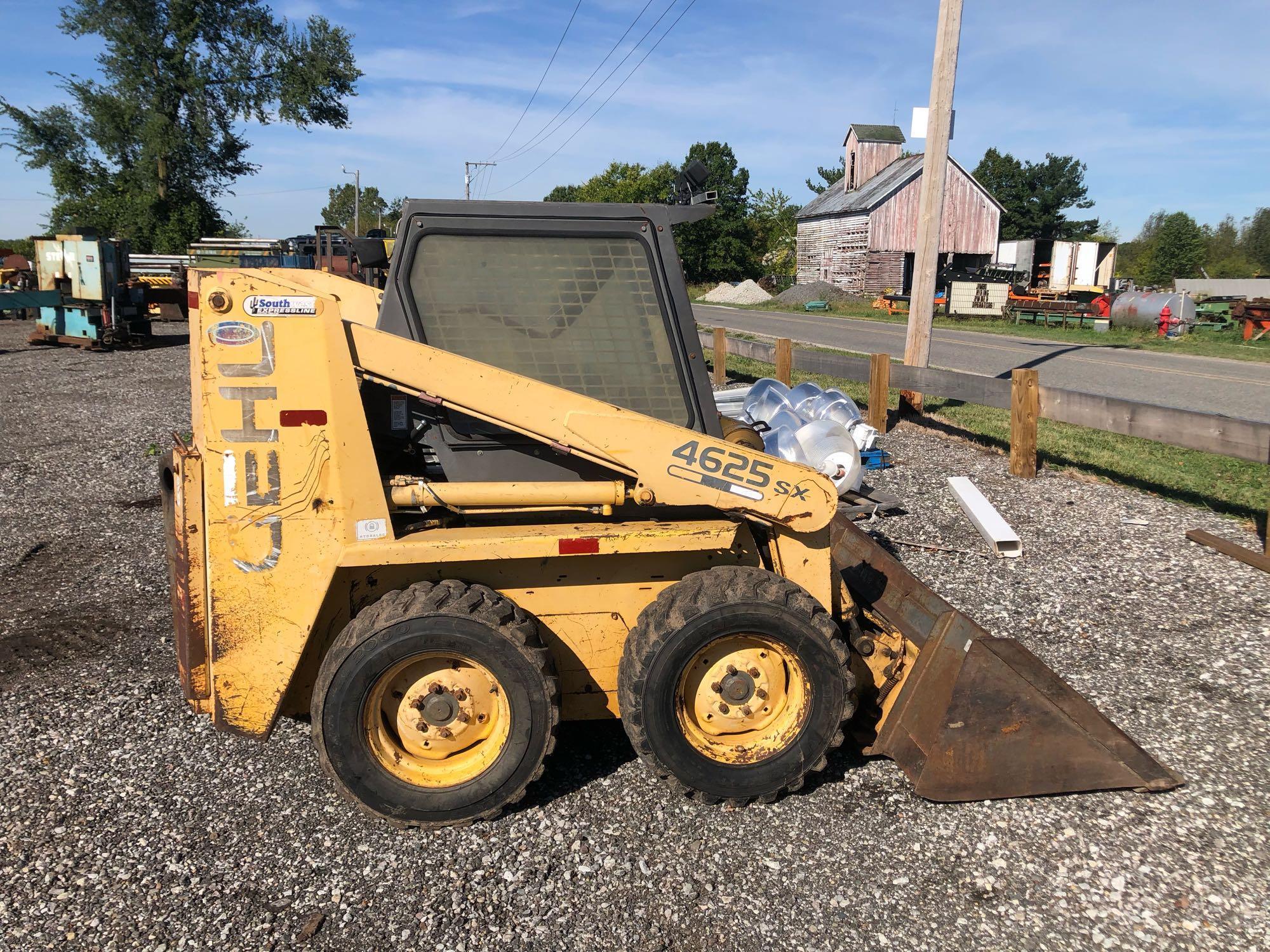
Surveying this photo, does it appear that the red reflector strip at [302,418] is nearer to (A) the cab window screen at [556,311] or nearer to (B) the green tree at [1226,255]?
(A) the cab window screen at [556,311]

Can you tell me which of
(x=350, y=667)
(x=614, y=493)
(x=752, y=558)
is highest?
(x=614, y=493)

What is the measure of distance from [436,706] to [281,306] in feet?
4.87

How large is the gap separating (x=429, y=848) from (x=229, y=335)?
1.90 meters

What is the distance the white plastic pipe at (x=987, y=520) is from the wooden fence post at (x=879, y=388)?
2.67 meters

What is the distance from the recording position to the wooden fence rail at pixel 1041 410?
256 inches

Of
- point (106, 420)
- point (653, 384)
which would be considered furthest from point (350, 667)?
point (106, 420)

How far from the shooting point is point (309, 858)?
125 inches

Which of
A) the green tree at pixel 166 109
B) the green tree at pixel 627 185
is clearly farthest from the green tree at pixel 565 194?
the green tree at pixel 166 109

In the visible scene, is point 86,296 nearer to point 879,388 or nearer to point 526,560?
point 879,388

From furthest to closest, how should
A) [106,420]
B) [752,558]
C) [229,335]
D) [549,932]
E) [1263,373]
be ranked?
[1263,373], [106,420], [752,558], [229,335], [549,932]

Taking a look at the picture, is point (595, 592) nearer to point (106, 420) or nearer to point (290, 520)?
point (290, 520)

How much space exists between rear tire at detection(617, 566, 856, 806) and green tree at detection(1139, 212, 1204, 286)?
217ft

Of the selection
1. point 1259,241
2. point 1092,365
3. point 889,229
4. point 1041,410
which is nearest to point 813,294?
point 889,229

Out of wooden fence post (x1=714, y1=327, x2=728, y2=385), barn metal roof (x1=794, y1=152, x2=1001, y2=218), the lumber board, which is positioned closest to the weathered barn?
barn metal roof (x1=794, y1=152, x2=1001, y2=218)
